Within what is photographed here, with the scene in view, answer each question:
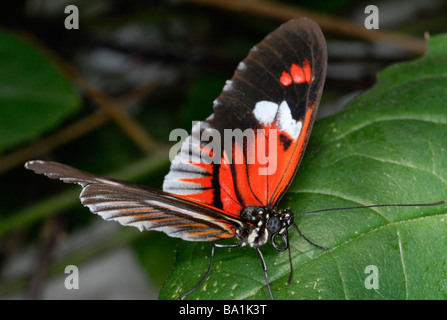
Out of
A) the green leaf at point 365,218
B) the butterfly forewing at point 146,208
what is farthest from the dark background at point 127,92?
the butterfly forewing at point 146,208

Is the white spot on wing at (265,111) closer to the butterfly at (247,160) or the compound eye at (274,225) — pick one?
the butterfly at (247,160)

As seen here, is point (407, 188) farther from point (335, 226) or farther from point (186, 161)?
point (186, 161)

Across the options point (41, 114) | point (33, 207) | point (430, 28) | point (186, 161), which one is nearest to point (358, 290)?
point (186, 161)

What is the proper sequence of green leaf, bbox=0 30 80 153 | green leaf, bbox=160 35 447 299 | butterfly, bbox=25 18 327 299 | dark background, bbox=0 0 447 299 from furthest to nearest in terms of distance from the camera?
dark background, bbox=0 0 447 299, green leaf, bbox=0 30 80 153, butterfly, bbox=25 18 327 299, green leaf, bbox=160 35 447 299

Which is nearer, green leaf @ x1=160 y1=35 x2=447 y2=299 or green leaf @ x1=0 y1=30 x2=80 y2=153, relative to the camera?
green leaf @ x1=160 y1=35 x2=447 y2=299

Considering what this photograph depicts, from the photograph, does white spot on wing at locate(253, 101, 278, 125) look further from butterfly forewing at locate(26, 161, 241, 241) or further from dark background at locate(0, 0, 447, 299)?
dark background at locate(0, 0, 447, 299)

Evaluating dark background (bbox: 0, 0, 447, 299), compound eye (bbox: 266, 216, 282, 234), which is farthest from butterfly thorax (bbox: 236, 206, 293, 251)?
dark background (bbox: 0, 0, 447, 299)

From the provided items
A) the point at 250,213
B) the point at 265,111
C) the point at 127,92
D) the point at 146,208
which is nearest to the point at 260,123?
the point at 265,111
